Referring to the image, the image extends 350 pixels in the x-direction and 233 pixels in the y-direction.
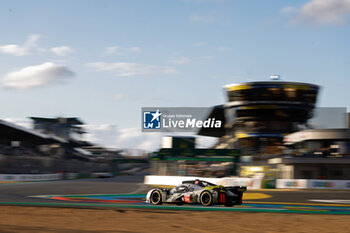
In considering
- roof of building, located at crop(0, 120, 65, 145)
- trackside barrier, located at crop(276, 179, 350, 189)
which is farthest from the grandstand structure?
roof of building, located at crop(0, 120, 65, 145)

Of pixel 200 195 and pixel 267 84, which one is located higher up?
pixel 267 84

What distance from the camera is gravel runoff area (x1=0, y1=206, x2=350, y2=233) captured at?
1088 cm

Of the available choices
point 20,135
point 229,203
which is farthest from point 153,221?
point 20,135

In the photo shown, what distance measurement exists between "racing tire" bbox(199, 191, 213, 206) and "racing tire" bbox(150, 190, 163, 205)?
1.61 meters

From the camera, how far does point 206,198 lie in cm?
1628

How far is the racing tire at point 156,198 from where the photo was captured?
16938 mm

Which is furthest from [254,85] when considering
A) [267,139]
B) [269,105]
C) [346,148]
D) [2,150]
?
[2,150]

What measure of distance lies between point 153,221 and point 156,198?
4.78 meters

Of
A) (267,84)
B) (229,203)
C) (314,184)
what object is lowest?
(229,203)

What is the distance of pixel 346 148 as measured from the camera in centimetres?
4009

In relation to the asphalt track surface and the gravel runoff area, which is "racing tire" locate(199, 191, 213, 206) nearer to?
the asphalt track surface

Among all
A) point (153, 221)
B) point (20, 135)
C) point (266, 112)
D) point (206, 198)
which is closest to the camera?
point (153, 221)

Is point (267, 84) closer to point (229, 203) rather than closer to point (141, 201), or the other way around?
point (141, 201)

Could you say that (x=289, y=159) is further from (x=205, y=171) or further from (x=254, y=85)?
(x=254, y=85)
